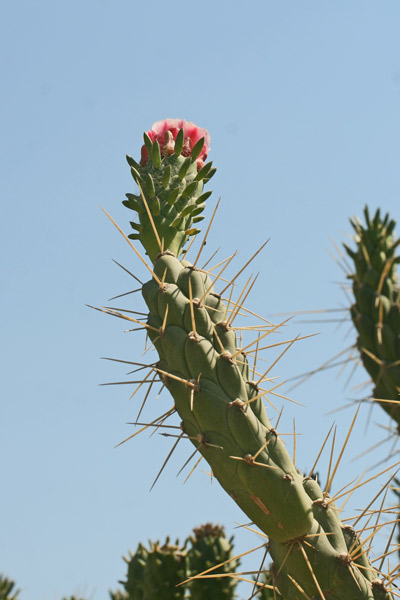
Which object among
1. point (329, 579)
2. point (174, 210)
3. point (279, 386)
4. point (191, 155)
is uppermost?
point (191, 155)

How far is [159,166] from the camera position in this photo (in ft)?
10.4

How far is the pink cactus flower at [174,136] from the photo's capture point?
3.23m

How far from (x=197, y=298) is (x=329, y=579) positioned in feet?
3.54

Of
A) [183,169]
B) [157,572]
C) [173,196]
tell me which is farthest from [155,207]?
[157,572]

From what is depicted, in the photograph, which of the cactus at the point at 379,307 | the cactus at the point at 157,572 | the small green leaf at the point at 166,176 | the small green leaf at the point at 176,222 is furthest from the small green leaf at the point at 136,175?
the cactus at the point at 157,572

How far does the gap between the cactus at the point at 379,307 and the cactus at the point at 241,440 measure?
0.51m

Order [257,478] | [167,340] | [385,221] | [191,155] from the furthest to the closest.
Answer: [191,155] < [167,340] < [257,478] < [385,221]

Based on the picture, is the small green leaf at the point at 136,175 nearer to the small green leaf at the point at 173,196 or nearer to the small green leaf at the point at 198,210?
the small green leaf at the point at 173,196

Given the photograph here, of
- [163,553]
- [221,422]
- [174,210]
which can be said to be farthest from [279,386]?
[163,553]

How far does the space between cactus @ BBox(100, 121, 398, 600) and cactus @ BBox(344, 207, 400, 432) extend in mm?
510

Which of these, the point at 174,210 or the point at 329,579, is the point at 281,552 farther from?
the point at 174,210

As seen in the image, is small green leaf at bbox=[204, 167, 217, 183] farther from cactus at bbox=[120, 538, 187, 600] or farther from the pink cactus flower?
cactus at bbox=[120, 538, 187, 600]

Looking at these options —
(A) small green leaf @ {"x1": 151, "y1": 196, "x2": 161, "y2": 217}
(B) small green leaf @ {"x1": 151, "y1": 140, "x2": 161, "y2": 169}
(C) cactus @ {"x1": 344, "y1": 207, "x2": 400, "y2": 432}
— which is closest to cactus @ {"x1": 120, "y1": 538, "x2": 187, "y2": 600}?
(A) small green leaf @ {"x1": 151, "y1": 196, "x2": 161, "y2": 217}

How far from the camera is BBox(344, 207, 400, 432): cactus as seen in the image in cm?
222
